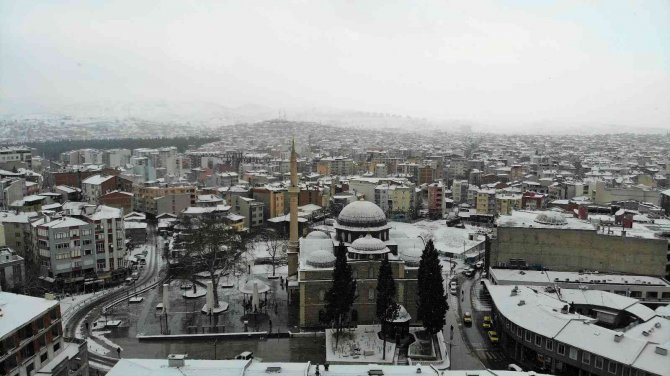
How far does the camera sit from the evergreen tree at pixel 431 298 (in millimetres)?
21984

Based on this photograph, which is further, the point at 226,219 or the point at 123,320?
the point at 226,219

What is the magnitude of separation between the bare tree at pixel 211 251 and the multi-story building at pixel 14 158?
122 feet

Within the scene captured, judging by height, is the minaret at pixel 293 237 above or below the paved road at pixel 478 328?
above

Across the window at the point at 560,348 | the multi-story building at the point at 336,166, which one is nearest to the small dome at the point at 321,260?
the window at the point at 560,348

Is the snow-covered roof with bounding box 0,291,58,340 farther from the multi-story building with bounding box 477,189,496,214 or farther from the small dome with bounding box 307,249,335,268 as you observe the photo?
the multi-story building with bounding box 477,189,496,214

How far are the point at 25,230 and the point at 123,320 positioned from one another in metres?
12.3

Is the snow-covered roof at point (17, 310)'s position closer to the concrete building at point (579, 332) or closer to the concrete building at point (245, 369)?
the concrete building at point (245, 369)

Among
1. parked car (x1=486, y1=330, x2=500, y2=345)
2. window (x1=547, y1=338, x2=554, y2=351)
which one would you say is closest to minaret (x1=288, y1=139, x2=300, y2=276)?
parked car (x1=486, y1=330, x2=500, y2=345)

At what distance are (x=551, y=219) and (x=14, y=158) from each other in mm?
59645

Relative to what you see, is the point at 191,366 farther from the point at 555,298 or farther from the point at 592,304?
the point at 592,304

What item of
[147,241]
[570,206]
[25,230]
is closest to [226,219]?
[147,241]

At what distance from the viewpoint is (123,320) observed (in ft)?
82.5

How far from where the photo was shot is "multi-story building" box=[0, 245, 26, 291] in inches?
1075

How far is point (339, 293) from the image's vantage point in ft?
72.2
